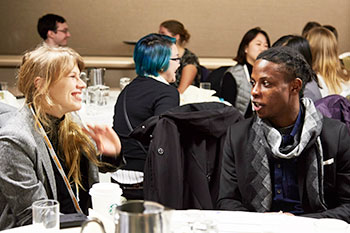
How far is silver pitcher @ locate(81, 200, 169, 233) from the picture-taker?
1.15m

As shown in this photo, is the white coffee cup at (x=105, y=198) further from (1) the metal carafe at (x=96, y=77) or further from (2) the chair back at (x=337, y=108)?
(1) the metal carafe at (x=96, y=77)

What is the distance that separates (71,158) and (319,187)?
1115 mm

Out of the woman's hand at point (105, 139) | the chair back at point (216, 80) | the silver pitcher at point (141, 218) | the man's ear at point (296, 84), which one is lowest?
the chair back at point (216, 80)

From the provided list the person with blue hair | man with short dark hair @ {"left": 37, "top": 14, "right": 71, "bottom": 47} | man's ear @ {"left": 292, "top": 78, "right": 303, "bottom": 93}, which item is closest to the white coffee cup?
man's ear @ {"left": 292, "top": 78, "right": 303, "bottom": 93}

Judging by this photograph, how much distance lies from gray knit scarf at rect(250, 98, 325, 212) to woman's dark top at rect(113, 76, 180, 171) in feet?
3.27

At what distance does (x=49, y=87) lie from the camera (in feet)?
7.68

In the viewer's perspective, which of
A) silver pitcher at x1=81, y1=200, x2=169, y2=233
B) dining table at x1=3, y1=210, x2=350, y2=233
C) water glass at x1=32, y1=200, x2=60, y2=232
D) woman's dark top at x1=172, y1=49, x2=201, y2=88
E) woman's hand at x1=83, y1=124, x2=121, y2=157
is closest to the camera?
silver pitcher at x1=81, y1=200, x2=169, y2=233

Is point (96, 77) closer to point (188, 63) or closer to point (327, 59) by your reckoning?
point (188, 63)

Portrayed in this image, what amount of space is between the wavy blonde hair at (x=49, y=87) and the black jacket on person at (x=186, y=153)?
1.55 feet

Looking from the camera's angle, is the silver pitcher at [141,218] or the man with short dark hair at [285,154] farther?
the man with short dark hair at [285,154]

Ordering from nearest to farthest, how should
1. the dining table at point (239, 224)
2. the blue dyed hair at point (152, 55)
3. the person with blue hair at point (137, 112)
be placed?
the dining table at point (239, 224), the person with blue hair at point (137, 112), the blue dyed hair at point (152, 55)

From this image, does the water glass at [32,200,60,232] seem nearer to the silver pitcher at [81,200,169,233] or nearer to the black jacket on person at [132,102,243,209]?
the silver pitcher at [81,200,169,233]

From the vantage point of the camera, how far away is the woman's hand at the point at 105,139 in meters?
2.34

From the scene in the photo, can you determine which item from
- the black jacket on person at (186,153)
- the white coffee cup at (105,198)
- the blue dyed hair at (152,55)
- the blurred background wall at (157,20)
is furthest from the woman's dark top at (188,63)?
the white coffee cup at (105,198)
